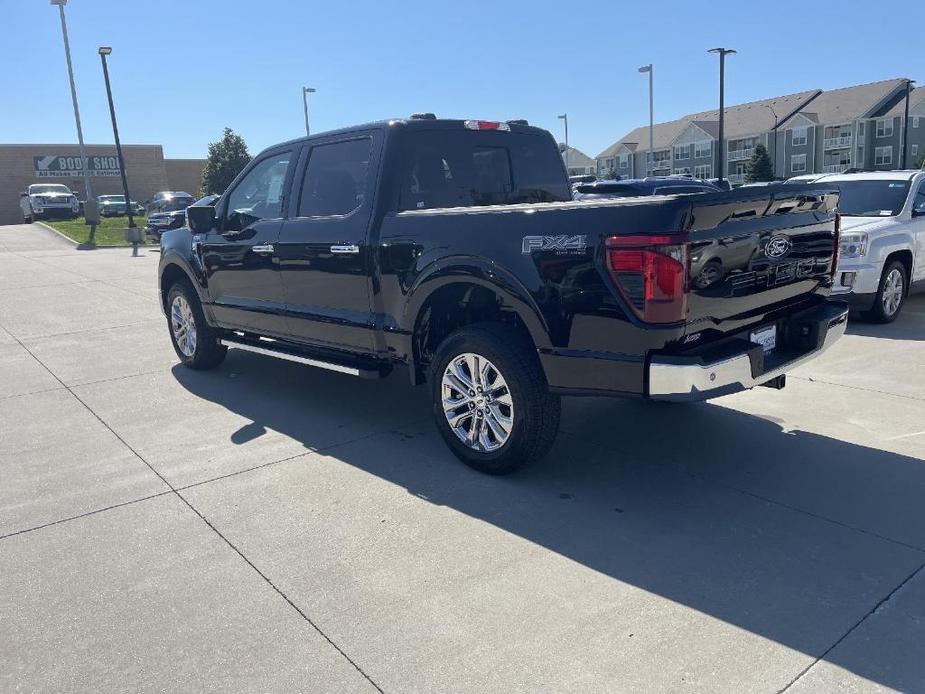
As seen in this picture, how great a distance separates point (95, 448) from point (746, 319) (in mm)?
4154

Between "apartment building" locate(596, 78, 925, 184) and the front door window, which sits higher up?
"apartment building" locate(596, 78, 925, 184)

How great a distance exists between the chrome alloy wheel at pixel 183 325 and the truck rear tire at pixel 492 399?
3.54 metres

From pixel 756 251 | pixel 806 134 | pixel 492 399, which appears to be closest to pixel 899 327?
pixel 756 251

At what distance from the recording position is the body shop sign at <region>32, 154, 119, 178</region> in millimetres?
54781

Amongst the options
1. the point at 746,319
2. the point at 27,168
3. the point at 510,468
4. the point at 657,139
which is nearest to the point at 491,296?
the point at 510,468

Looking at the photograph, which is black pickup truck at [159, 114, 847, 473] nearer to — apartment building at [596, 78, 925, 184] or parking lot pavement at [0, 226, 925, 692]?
parking lot pavement at [0, 226, 925, 692]

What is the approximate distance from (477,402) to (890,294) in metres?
6.16

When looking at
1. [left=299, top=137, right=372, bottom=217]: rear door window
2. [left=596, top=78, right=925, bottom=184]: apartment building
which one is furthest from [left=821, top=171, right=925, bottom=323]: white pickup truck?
[left=596, top=78, right=925, bottom=184]: apartment building

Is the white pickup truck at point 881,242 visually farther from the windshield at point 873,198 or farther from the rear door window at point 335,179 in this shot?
the rear door window at point 335,179

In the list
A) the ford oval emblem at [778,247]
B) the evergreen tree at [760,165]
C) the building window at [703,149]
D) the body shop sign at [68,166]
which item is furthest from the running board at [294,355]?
the building window at [703,149]

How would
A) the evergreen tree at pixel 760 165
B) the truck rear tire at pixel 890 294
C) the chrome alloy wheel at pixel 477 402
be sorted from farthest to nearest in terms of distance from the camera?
the evergreen tree at pixel 760 165 → the truck rear tire at pixel 890 294 → the chrome alloy wheel at pixel 477 402

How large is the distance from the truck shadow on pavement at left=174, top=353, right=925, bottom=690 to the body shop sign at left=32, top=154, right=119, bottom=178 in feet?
192

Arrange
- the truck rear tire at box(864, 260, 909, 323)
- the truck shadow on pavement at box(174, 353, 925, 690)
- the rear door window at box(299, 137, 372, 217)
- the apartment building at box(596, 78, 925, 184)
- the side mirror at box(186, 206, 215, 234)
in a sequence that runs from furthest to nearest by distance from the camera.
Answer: the apartment building at box(596, 78, 925, 184), the truck rear tire at box(864, 260, 909, 323), the side mirror at box(186, 206, 215, 234), the rear door window at box(299, 137, 372, 217), the truck shadow on pavement at box(174, 353, 925, 690)

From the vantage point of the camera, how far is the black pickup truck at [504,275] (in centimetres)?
348
